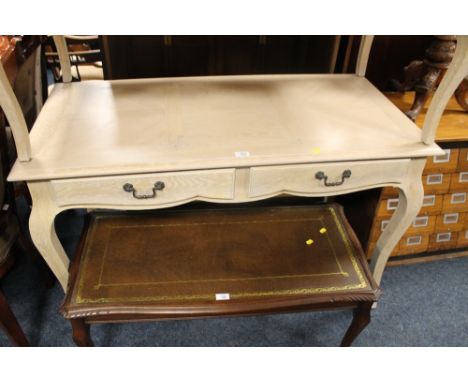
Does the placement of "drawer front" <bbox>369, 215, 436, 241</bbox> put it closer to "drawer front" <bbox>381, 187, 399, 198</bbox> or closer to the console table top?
"drawer front" <bbox>381, 187, 399, 198</bbox>

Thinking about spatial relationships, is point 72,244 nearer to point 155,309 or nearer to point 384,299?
point 155,309

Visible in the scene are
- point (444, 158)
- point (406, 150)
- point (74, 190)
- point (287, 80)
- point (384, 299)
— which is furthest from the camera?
point (384, 299)

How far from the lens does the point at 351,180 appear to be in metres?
1.32

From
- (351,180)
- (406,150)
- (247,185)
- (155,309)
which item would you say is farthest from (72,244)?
(406,150)

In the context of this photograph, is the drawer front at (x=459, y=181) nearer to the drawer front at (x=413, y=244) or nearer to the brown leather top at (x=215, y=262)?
the drawer front at (x=413, y=244)

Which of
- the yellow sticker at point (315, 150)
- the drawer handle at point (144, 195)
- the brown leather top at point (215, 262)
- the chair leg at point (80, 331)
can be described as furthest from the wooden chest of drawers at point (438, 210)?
the chair leg at point (80, 331)

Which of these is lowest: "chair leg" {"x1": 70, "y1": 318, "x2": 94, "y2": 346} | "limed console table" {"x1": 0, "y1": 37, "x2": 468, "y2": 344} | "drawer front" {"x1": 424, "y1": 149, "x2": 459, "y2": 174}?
"chair leg" {"x1": 70, "y1": 318, "x2": 94, "y2": 346}

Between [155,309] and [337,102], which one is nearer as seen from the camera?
[155,309]

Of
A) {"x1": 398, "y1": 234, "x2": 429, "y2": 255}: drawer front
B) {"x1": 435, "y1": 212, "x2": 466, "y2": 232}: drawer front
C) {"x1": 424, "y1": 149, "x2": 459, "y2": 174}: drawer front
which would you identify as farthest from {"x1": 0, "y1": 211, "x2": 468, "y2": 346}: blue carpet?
{"x1": 424, "y1": 149, "x2": 459, "y2": 174}: drawer front

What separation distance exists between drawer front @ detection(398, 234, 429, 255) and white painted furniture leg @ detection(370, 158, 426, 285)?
1.32 feet

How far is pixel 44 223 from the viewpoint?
1.23m

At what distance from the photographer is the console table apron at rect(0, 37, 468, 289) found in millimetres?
1166

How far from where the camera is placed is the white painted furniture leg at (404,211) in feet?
4.50

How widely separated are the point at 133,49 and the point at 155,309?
1.19 metres
